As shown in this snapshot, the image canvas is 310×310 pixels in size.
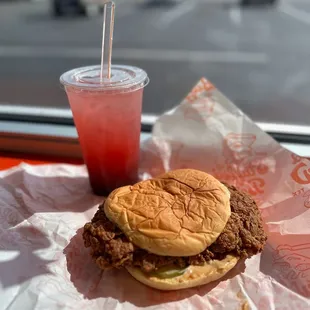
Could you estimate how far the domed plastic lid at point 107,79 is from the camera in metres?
1.23

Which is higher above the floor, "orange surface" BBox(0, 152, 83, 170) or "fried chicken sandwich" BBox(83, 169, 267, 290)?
"fried chicken sandwich" BBox(83, 169, 267, 290)

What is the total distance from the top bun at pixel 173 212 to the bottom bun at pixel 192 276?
0.05 metres

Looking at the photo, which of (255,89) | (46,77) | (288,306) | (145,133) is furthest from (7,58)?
(288,306)

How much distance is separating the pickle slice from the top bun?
39mm

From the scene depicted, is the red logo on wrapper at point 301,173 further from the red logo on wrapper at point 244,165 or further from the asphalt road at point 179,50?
the asphalt road at point 179,50

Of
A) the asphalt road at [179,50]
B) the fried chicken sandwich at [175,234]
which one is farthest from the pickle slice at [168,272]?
the asphalt road at [179,50]

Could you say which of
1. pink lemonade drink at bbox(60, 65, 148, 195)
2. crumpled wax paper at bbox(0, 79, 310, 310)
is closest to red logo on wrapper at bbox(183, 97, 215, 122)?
crumpled wax paper at bbox(0, 79, 310, 310)

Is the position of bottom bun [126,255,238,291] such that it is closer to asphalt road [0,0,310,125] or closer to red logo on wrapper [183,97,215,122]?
red logo on wrapper [183,97,215,122]

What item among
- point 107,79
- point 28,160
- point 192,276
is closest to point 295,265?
point 192,276

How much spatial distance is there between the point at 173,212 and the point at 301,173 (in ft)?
1.40

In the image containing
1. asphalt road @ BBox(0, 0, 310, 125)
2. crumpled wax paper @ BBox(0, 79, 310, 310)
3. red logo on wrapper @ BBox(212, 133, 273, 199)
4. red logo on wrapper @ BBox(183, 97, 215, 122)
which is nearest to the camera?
crumpled wax paper @ BBox(0, 79, 310, 310)

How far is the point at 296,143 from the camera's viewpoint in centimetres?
157

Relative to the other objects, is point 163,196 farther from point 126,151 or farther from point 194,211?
point 126,151

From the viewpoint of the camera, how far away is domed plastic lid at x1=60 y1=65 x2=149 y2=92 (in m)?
1.23
